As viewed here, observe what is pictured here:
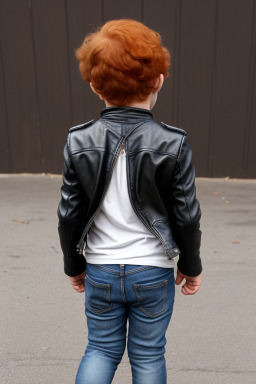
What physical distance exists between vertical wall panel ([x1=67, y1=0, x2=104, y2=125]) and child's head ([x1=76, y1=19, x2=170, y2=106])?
3.32 metres

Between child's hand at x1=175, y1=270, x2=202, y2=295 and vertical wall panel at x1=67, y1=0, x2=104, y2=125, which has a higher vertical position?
vertical wall panel at x1=67, y1=0, x2=104, y2=125

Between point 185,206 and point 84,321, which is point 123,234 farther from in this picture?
point 84,321

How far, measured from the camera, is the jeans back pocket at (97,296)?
1.38 m

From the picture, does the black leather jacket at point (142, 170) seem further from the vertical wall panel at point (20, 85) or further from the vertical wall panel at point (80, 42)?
the vertical wall panel at point (20, 85)

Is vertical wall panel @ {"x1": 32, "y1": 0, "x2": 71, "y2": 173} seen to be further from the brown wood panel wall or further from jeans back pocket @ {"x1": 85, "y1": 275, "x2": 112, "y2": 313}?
jeans back pocket @ {"x1": 85, "y1": 275, "x2": 112, "y2": 313}

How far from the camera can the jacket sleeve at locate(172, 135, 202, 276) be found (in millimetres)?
1336

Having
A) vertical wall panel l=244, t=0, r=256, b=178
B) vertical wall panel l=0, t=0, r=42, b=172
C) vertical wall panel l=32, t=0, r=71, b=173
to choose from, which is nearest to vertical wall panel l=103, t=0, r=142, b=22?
vertical wall panel l=32, t=0, r=71, b=173

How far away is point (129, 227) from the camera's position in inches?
53.8

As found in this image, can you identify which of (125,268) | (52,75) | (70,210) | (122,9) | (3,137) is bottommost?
(3,137)

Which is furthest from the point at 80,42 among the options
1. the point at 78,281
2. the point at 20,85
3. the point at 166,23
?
the point at 78,281

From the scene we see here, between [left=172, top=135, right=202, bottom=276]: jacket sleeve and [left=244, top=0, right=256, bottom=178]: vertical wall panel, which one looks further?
[left=244, top=0, right=256, bottom=178]: vertical wall panel

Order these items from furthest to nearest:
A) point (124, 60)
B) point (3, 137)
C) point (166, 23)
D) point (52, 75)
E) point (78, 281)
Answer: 1. point (3, 137)
2. point (52, 75)
3. point (166, 23)
4. point (78, 281)
5. point (124, 60)

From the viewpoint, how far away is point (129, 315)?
147cm

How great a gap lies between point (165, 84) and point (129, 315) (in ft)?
11.2
